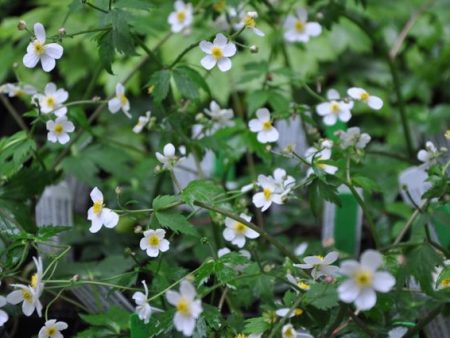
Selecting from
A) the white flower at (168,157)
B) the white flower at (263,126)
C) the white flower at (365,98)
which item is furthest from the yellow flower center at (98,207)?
the white flower at (365,98)

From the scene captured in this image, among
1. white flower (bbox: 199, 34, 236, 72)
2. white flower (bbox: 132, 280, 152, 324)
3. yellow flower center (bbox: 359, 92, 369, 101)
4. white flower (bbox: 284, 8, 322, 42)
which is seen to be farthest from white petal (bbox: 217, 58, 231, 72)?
white flower (bbox: 284, 8, 322, 42)

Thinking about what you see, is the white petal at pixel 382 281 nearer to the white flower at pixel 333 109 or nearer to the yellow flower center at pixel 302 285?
the yellow flower center at pixel 302 285

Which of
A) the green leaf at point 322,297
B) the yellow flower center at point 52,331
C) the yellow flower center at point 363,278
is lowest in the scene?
the yellow flower center at point 52,331

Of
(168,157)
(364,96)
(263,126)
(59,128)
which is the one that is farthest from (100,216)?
(364,96)

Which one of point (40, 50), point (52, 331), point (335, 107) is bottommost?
point (52, 331)

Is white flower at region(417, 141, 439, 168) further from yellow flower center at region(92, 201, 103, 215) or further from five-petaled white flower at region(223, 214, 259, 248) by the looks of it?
yellow flower center at region(92, 201, 103, 215)

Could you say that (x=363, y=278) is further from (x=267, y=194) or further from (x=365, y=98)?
(x=365, y=98)
